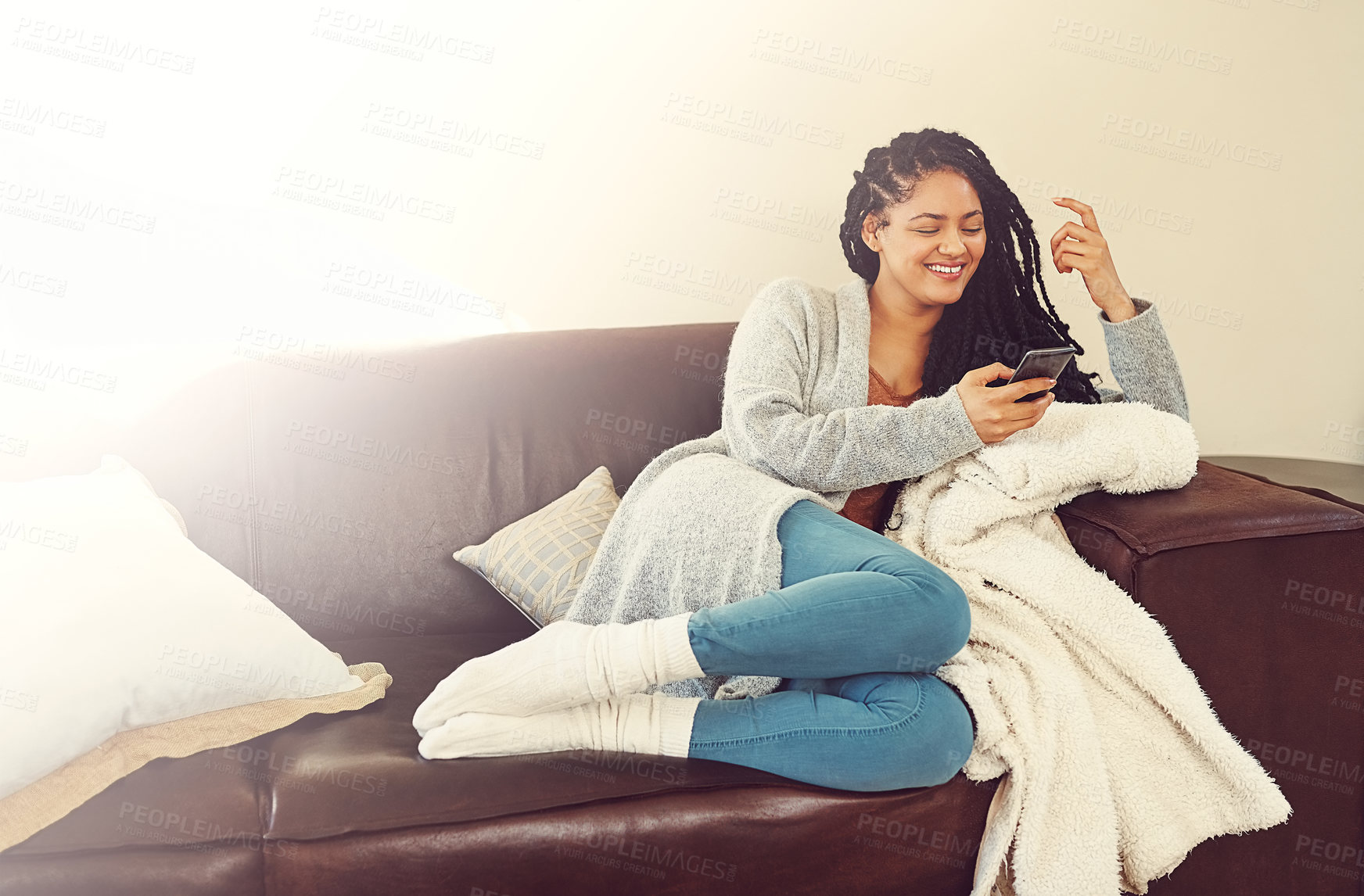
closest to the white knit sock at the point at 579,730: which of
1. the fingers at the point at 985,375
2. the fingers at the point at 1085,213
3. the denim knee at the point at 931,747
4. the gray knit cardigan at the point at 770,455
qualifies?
the gray knit cardigan at the point at 770,455

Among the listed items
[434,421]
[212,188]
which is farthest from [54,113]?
[434,421]

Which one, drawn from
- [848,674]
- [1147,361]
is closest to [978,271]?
[1147,361]

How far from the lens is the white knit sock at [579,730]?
3.77 ft

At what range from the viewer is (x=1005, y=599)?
4.40 ft

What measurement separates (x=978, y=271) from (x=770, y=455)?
1.99 ft

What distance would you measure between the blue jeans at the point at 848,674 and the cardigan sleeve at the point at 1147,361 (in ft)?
2.22

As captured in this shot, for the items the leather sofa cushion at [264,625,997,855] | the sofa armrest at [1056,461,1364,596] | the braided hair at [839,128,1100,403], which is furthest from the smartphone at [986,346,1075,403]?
the leather sofa cushion at [264,625,997,855]

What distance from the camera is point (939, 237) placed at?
5.57ft

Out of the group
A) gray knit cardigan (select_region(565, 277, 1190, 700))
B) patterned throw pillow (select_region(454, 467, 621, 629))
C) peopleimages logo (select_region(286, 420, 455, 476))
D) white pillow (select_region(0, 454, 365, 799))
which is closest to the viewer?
white pillow (select_region(0, 454, 365, 799))

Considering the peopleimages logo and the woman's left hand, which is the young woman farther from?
the peopleimages logo

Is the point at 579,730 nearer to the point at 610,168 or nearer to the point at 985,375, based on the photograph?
the point at 985,375

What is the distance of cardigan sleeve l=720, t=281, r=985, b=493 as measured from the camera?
1459 millimetres

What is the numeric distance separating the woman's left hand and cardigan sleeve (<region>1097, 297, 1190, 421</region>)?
30 mm

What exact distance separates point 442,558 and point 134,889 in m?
0.70
